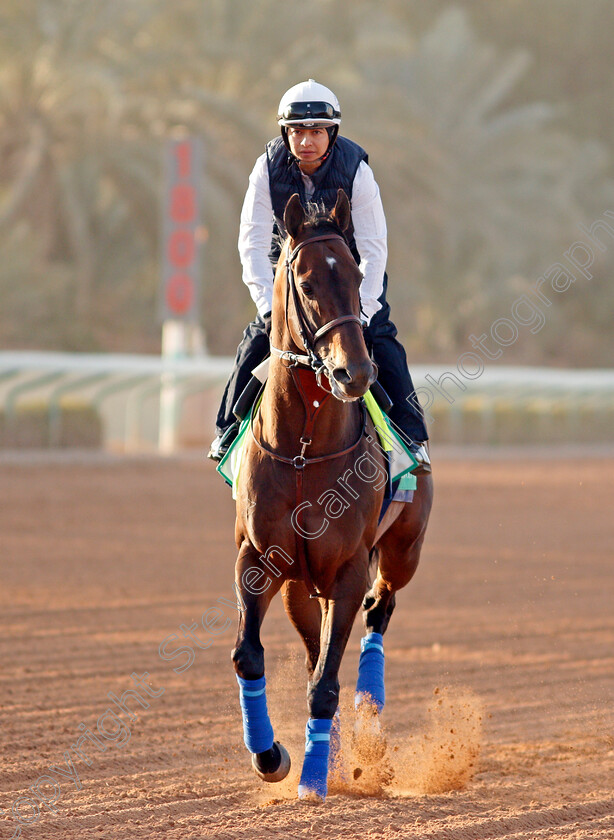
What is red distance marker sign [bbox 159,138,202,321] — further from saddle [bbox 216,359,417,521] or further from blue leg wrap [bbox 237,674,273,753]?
blue leg wrap [bbox 237,674,273,753]

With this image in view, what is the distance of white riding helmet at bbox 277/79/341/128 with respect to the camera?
4.72 metres

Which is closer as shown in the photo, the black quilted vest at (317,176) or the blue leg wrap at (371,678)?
the black quilted vest at (317,176)

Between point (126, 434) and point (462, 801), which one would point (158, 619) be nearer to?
point (462, 801)

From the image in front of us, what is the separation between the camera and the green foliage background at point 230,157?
22.9 m

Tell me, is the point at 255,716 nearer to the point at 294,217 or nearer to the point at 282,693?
the point at 282,693

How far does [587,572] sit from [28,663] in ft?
20.0

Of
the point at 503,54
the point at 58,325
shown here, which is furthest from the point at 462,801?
the point at 503,54

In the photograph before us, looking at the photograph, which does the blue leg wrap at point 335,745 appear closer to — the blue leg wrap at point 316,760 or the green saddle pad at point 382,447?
the blue leg wrap at point 316,760

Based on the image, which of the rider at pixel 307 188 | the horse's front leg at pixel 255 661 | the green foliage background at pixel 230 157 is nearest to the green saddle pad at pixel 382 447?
the rider at pixel 307 188

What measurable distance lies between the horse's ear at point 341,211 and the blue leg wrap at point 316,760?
2.03 meters

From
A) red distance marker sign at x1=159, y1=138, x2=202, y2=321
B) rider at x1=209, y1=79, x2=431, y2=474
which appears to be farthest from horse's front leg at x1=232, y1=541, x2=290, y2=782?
red distance marker sign at x1=159, y1=138, x2=202, y2=321

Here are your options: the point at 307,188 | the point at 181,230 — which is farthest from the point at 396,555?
the point at 181,230

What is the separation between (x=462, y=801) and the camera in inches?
182

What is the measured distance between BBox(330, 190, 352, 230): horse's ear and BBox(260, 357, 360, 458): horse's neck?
0.61 m
